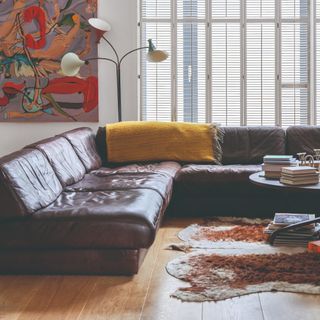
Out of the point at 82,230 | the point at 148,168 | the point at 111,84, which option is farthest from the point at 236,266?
the point at 111,84

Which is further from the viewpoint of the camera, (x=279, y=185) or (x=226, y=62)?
(x=226, y=62)

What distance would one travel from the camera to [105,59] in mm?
5723

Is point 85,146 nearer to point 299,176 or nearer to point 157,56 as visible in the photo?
point 157,56

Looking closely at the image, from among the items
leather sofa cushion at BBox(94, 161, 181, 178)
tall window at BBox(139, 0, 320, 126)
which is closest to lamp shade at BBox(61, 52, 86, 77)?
tall window at BBox(139, 0, 320, 126)

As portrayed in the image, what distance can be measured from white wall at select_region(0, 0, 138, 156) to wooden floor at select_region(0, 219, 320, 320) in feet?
9.90

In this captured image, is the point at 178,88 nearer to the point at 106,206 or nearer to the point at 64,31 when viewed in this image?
the point at 64,31

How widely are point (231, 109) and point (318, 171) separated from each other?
226 cm

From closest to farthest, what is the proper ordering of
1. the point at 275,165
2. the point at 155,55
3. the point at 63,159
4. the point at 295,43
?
1. the point at 275,165
2. the point at 63,159
3. the point at 155,55
4. the point at 295,43

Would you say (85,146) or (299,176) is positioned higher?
(85,146)

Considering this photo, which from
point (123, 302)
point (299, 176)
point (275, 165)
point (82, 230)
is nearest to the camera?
point (123, 302)

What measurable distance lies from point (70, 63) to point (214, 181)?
Answer: 1.85 meters

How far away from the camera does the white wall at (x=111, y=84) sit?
5.75 m

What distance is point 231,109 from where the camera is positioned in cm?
591

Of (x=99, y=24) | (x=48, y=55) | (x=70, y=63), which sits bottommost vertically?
(x=70, y=63)
